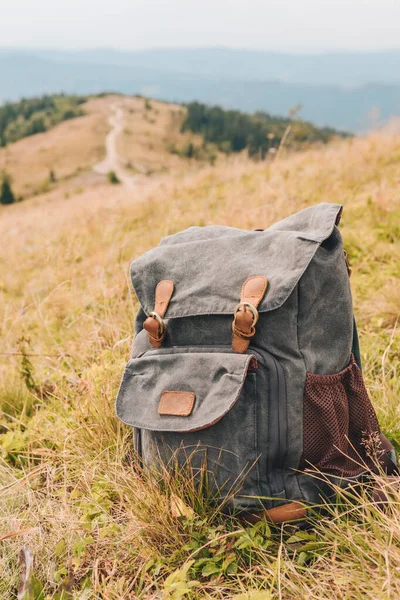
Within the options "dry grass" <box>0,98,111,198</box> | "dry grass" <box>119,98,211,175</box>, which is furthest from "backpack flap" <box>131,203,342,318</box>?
"dry grass" <box>119,98,211,175</box>

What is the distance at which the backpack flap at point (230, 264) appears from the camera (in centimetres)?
175

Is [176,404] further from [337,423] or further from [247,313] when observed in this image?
[337,423]

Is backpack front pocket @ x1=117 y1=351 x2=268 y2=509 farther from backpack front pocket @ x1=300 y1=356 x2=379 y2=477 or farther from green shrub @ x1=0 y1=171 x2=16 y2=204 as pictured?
green shrub @ x1=0 y1=171 x2=16 y2=204

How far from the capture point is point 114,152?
277 feet

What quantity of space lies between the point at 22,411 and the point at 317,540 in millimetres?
1686

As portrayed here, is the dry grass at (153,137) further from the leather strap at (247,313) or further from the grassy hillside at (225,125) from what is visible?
the leather strap at (247,313)

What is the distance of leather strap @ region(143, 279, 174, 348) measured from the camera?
1.92m

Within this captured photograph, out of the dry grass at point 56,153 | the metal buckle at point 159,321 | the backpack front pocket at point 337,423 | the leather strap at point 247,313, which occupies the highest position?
the leather strap at point 247,313

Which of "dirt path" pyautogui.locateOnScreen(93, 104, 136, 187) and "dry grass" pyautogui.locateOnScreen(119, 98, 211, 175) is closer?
"dirt path" pyautogui.locateOnScreen(93, 104, 136, 187)

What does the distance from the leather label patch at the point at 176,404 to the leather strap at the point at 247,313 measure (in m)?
0.24

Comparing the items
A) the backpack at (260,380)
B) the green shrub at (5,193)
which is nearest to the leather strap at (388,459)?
the backpack at (260,380)

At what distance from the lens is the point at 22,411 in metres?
2.71

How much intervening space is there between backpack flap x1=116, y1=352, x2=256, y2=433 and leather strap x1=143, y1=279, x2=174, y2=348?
7 centimetres

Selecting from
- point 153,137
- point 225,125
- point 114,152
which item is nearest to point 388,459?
point 225,125
